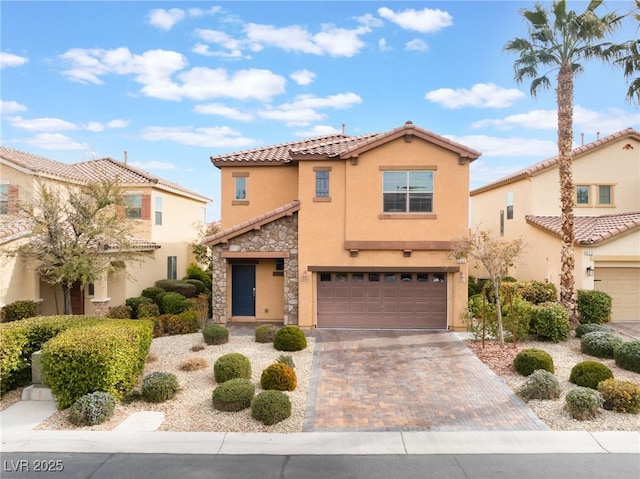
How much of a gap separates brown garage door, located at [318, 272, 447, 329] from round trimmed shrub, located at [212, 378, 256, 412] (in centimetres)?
854

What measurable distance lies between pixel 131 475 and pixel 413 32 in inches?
652

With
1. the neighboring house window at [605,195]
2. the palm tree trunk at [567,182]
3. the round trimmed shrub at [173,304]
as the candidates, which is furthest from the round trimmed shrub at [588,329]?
the round trimmed shrub at [173,304]

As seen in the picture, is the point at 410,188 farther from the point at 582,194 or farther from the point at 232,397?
the point at 232,397

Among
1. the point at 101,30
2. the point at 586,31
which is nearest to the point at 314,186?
the point at 101,30

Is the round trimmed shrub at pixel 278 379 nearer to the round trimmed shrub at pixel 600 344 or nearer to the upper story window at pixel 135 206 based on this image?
the round trimmed shrub at pixel 600 344

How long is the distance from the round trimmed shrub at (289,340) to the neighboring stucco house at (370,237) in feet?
10.5

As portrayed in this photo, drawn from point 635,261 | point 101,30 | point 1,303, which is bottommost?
point 1,303

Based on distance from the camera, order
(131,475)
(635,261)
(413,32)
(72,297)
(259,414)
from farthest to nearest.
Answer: (72,297), (635,261), (413,32), (259,414), (131,475)

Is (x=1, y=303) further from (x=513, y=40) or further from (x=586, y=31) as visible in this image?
(x=586, y=31)

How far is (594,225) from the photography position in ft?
66.6

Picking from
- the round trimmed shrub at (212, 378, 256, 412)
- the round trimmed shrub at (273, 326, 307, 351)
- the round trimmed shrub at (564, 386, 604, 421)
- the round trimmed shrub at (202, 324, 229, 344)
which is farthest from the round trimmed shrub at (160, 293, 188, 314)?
the round trimmed shrub at (564, 386, 604, 421)

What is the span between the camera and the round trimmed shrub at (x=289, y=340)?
14.4 metres

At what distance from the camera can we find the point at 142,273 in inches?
861

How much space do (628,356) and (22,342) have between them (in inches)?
620
